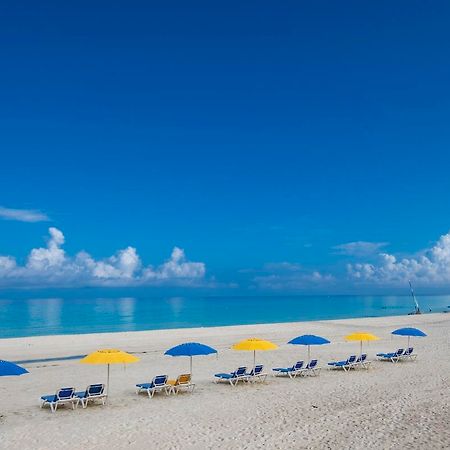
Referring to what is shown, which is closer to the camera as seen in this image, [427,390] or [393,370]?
[427,390]

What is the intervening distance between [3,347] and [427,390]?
980 inches

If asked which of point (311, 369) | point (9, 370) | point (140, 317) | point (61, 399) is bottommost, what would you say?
point (61, 399)

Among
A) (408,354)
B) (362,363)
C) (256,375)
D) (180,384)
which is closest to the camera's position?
(180,384)

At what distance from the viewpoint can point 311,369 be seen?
18.0m

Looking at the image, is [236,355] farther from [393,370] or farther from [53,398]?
[53,398]

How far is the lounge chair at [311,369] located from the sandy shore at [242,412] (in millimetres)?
438

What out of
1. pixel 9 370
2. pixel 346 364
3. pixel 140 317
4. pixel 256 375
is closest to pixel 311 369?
pixel 346 364

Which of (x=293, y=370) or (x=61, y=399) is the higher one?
(x=293, y=370)

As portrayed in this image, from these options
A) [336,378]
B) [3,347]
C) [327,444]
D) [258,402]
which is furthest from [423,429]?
[3,347]

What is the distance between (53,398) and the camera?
Result: 1303cm

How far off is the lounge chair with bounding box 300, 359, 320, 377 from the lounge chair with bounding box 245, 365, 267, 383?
1521mm

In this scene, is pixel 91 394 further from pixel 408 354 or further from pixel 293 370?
pixel 408 354

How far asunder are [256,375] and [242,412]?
3.77m

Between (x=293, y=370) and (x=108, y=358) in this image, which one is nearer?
(x=108, y=358)
